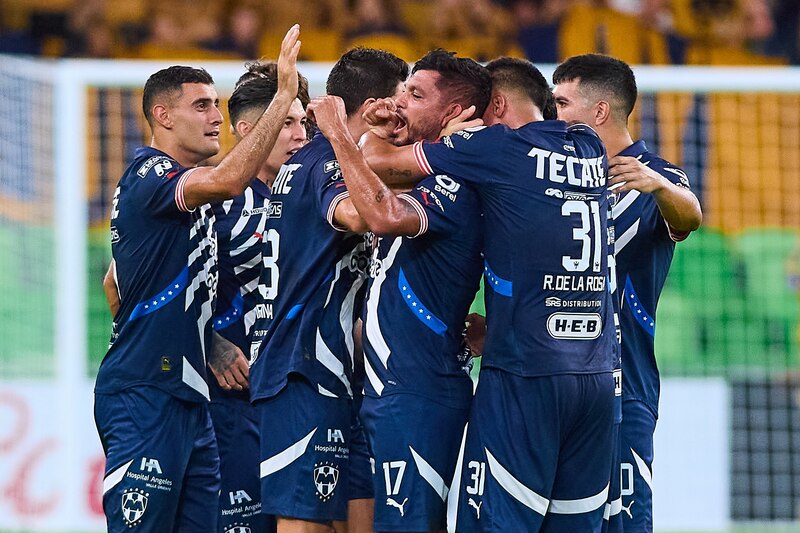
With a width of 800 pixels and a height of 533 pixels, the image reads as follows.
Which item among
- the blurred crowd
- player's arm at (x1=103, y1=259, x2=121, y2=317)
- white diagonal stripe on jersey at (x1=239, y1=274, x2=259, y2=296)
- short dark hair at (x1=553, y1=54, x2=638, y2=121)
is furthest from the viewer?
the blurred crowd

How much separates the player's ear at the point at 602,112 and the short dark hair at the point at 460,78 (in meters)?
Result: 1.06

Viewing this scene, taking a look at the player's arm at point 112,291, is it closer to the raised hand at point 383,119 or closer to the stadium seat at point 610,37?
the raised hand at point 383,119

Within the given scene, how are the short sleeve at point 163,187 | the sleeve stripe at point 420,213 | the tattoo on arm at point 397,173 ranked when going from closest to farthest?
the sleeve stripe at point 420,213 → the tattoo on arm at point 397,173 → the short sleeve at point 163,187

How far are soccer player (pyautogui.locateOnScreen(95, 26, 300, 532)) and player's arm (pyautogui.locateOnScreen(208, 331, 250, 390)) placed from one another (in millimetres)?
380

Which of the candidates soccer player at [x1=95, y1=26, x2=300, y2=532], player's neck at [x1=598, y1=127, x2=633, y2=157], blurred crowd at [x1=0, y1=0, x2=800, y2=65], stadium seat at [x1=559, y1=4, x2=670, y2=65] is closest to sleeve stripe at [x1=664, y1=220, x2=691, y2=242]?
player's neck at [x1=598, y1=127, x2=633, y2=157]

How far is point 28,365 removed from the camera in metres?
11.3

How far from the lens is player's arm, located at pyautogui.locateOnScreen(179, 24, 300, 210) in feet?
20.8

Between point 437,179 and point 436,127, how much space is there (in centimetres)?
42

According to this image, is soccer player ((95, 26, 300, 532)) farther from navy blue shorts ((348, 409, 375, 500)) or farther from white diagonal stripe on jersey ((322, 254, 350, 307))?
navy blue shorts ((348, 409, 375, 500))

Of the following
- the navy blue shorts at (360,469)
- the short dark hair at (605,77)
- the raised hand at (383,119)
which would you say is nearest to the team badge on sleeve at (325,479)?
the navy blue shorts at (360,469)

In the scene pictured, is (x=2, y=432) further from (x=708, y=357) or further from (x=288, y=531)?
(x=708, y=357)

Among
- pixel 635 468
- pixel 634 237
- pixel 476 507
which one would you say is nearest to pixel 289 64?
pixel 634 237

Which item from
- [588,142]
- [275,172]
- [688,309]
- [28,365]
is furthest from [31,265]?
[588,142]

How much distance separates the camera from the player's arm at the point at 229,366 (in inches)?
288
